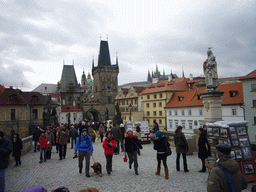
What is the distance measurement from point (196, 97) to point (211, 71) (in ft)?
88.5

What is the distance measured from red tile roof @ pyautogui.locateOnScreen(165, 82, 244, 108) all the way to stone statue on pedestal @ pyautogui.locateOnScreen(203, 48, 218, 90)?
21505 mm

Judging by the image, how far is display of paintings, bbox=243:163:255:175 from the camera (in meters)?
5.81

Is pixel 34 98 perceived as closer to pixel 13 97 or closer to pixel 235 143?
pixel 13 97

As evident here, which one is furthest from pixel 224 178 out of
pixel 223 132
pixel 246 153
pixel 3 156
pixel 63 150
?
pixel 63 150

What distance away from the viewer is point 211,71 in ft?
34.0

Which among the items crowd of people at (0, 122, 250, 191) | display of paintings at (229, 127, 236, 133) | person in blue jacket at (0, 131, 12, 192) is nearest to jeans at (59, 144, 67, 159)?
crowd of people at (0, 122, 250, 191)

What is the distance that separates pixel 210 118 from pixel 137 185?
5700mm

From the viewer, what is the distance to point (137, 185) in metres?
5.93

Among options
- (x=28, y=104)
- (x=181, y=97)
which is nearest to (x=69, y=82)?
(x=28, y=104)

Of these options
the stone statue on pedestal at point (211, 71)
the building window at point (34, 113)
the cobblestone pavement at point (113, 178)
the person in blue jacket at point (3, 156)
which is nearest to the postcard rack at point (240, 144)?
the cobblestone pavement at point (113, 178)

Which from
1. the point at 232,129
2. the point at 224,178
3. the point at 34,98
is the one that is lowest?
the point at 224,178

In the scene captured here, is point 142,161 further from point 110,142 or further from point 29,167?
point 29,167

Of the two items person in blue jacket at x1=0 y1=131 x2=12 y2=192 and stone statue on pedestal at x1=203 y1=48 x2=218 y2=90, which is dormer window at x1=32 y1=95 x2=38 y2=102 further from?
person in blue jacket at x1=0 y1=131 x2=12 y2=192

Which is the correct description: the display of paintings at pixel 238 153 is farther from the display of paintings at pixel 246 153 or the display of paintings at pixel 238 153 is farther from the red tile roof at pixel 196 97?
the red tile roof at pixel 196 97
